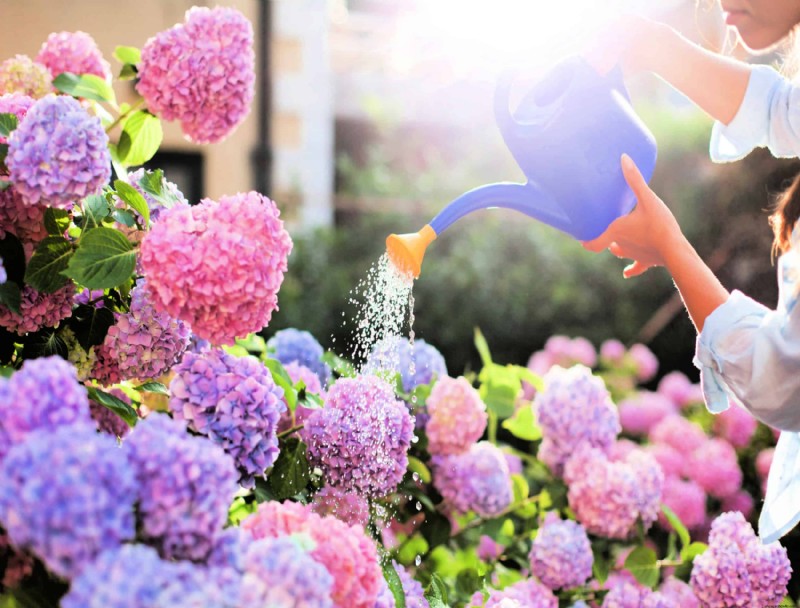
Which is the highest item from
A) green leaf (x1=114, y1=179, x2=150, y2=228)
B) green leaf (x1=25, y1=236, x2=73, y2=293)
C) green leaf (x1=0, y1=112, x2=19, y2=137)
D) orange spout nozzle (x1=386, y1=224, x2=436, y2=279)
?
green leaf (x1=0, y1=112, x2=19, y2=137)

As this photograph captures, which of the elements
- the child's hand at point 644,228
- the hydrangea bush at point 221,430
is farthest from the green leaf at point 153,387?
the child's hand at point 644,228

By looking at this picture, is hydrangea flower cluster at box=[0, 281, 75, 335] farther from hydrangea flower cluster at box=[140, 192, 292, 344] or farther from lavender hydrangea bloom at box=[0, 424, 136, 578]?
lavender hydrangea bloom at box=[0, 424, 136, 578]

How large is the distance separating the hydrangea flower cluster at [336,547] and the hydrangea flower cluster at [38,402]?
18cm

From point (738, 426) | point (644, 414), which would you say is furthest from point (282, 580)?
point (644, 414)

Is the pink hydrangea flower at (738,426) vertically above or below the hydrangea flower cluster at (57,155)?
below

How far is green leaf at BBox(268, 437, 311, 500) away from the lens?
0.97 m

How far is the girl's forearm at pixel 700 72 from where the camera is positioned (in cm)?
109

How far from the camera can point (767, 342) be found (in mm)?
923

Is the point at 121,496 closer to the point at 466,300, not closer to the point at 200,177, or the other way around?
the point at 200,177

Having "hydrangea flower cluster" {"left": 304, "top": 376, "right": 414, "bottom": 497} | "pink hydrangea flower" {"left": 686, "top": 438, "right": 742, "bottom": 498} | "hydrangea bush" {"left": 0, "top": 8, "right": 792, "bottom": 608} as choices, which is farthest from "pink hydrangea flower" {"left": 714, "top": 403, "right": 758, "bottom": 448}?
"hydrangea flower cluster" {"left": 304, "top": 376, "right": 414, "bottom": 497}

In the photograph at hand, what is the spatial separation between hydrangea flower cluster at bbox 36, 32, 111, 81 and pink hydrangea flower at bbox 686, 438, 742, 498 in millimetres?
1543

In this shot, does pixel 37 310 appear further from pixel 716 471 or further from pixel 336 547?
pixel 716 471

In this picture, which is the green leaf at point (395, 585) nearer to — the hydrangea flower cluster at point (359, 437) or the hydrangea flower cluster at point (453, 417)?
the hydrangea flower cluster at point (359, 437)

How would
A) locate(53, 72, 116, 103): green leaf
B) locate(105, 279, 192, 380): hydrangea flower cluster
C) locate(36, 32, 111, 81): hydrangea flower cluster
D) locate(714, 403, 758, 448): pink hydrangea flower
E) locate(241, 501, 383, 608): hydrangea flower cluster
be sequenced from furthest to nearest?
locate(714, 403, 758, 448): pink hydrangea flower, locate(36, 32, 111, 81): hydrangea flower cluster, locate(53, 72, 116, 103): green leaf, locate(105, 279, 192, 380): hydrangea flower cluster, locate(241, 501, 383, 608): hydrangea flower cluster
